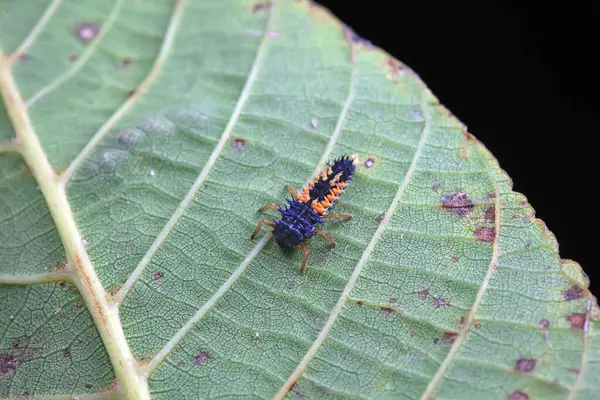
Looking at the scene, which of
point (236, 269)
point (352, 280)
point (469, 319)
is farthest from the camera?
point (236, 269)

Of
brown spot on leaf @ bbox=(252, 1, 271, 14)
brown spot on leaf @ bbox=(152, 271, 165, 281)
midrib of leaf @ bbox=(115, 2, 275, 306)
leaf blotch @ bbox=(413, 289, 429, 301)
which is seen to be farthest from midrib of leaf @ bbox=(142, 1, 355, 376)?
leaf blotch @ bbox=(413, 289, 429, 301)

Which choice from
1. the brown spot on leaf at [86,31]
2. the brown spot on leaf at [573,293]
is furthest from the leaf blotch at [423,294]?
the brown spot on leaf at [86,31]

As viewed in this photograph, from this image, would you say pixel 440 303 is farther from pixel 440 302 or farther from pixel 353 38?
pixel 353 38

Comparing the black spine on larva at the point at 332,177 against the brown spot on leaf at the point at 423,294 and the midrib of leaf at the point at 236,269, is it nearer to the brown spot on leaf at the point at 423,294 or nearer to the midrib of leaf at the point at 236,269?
the midrib of leaf at the point at 236,269

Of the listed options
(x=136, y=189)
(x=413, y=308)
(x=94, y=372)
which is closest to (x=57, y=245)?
(x=136, y=189)

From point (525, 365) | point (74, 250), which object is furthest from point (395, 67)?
point (74, 250)
